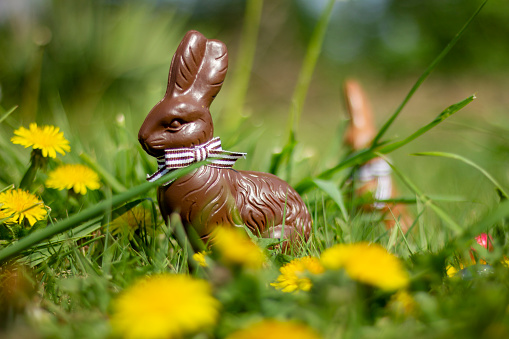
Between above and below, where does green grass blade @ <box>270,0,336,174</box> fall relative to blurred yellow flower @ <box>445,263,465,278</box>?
above

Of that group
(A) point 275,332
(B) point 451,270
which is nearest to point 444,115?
(B) point 451,270

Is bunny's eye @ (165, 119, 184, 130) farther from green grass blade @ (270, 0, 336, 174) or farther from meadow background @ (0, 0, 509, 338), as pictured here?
green grass blade @ (270, 0, 336, 174)

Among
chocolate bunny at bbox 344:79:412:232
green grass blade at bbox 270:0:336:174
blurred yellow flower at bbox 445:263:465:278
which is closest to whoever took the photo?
blurred yellow flower at bbox 445:263:465:278

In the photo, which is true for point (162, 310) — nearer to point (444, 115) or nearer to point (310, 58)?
point (444, 115)

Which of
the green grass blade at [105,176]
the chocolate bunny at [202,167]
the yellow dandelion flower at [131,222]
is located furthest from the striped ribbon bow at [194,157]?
the green grass blade at [105,176]

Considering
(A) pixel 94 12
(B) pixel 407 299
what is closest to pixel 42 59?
(A) pixel 94 12

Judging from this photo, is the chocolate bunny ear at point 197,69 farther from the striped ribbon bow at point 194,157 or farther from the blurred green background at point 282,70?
the blurred green background at point 282,70

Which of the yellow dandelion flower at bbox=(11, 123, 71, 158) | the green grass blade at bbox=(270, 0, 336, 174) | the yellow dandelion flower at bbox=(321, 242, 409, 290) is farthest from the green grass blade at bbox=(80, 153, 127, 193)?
the yellow dandelion flower at bbox=(321, 242, 409, 290)
